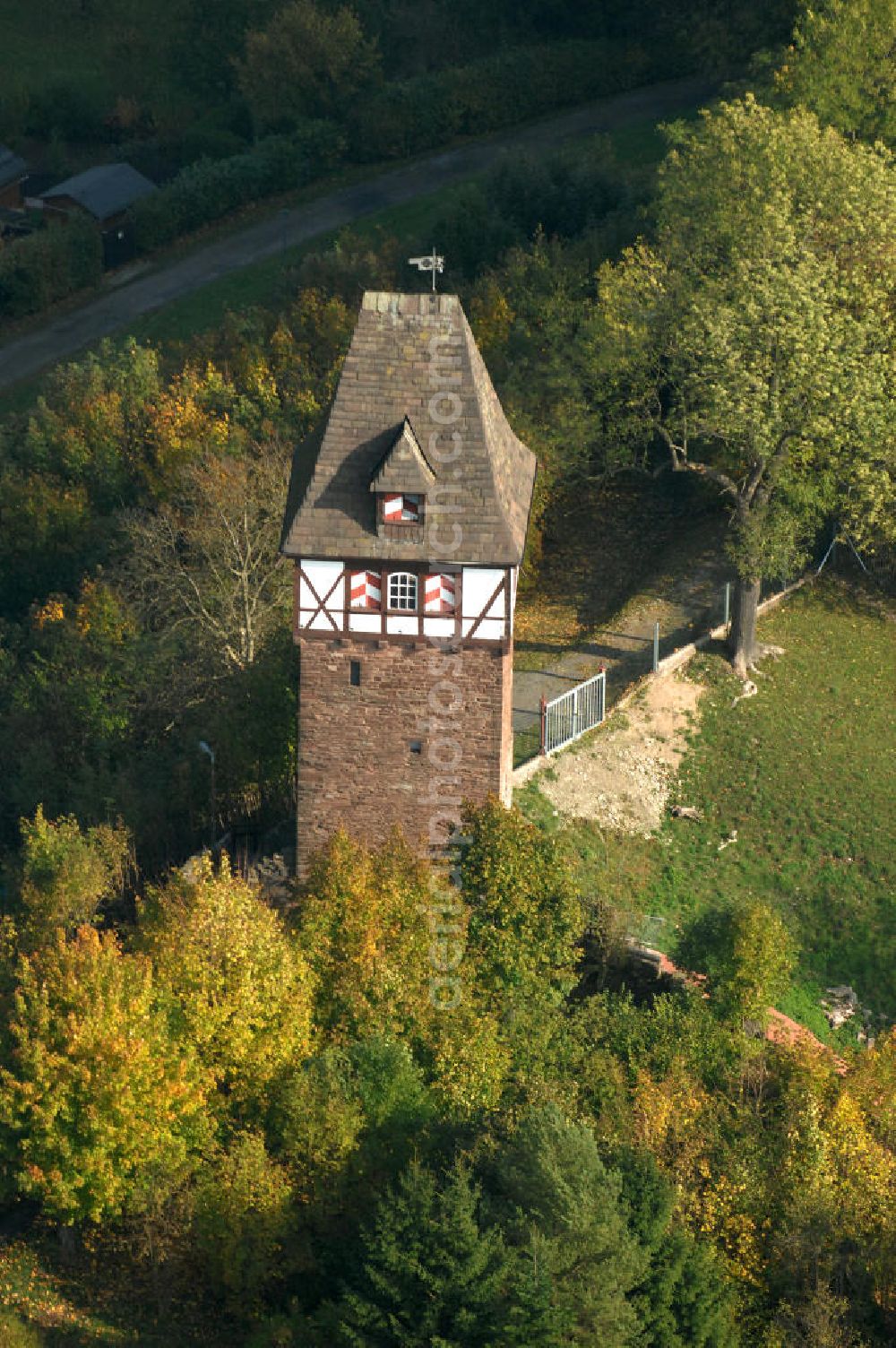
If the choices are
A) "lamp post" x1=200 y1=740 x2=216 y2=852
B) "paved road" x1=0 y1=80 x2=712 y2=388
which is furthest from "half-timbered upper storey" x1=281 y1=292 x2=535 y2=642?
"paved road" x1=0 y1=80 x2=712 y2=388

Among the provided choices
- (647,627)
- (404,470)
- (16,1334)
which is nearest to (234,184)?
(647,627)

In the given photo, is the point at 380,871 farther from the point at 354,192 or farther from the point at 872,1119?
the point at 354,192

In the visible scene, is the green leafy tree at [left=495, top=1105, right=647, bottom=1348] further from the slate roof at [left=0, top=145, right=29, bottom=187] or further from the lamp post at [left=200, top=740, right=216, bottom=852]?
the slate roof at [left=0, top=145, right=29, bottom=187]

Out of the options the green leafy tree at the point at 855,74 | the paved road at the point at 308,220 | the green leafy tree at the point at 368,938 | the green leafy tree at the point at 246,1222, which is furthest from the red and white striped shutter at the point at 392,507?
the paved road at the point at 308,220

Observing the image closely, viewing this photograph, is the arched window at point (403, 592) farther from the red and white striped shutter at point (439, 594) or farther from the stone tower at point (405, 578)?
the red and white striped shutter at point (439, 594)

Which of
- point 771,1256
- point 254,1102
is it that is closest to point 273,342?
point 254,1102
